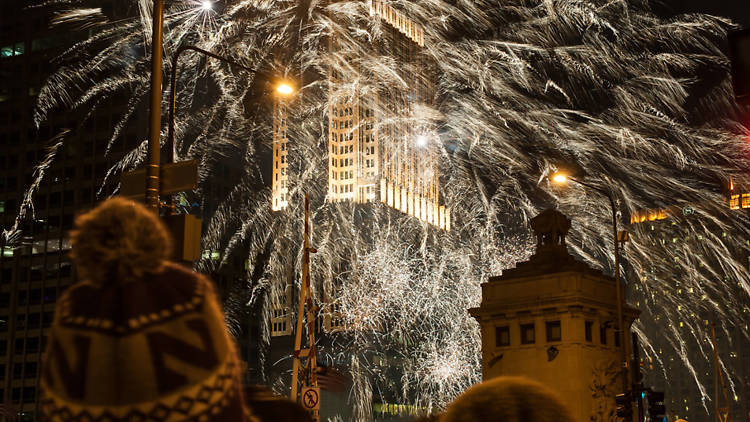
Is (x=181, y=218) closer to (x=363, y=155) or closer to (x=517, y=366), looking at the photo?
(x=517, y=366)

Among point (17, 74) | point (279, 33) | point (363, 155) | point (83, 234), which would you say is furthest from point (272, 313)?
point (83, 234)

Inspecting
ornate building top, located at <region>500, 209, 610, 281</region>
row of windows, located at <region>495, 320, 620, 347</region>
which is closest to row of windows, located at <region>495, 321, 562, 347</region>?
row of windows, located at <region>495, 320, 620, 347</region>

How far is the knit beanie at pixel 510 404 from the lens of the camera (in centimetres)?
347

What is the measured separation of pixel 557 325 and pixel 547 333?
1.78ft

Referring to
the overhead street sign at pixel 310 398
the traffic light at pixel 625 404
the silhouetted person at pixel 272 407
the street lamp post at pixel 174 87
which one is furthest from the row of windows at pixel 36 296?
the silhouetted person at pixel 272 407

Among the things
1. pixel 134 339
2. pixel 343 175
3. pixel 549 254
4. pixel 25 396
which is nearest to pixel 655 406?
pixel 549 254

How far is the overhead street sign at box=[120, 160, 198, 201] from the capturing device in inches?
Result: 537

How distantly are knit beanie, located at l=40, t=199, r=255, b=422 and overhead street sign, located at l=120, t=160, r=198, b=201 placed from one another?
9.87 meters

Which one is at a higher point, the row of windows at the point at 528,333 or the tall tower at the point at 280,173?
the tall tower at the point at 280,173

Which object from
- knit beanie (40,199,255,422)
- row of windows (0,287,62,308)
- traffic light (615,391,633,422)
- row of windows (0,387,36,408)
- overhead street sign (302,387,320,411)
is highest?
row of windows (0,287,62,308)

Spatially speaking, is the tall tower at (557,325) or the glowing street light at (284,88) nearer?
the glowing street light at (284,88)

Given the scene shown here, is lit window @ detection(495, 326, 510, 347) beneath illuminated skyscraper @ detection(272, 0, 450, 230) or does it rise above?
beneath

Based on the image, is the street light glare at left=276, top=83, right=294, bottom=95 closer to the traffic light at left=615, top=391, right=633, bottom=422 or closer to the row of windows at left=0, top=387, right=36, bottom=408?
the traffic light at left=615, top=391, right=633, bottom=422

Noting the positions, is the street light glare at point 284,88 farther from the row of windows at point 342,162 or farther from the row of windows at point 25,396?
the row of windows at point 25,396
